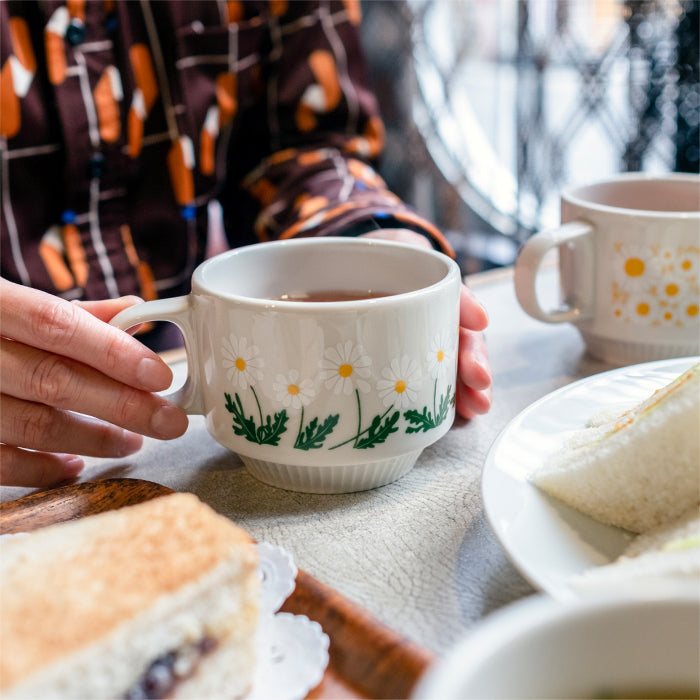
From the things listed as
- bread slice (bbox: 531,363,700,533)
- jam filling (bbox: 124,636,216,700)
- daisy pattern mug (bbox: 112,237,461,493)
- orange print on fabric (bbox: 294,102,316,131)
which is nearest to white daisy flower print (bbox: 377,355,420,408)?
daisy pattern mug (bbox: 112,237,461,493)

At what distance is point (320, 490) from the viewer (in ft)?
1.99

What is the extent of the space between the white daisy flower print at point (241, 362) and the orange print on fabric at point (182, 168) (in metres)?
0.62

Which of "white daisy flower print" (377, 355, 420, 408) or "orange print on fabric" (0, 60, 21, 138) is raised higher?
"orange print on fabric" (0, 60, 21, 138)

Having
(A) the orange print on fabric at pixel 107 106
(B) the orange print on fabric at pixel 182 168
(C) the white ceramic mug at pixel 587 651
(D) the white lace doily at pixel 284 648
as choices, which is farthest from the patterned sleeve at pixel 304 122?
(C) the white ceramic mug at pixel 587 651

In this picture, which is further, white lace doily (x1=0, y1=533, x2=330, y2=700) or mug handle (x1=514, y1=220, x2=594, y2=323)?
mug handle (x1=514, y1=220, x2=594, y2=323)

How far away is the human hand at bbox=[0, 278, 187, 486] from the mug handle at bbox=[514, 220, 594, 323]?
0.38m

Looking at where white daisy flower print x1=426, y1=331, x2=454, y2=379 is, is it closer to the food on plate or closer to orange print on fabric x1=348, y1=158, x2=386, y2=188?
the food on plate

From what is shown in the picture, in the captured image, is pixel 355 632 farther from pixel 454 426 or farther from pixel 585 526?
pixel 454 426

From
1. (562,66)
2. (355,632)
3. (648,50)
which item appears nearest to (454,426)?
(355,632)

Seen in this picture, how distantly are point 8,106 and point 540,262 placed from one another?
25.9 inches

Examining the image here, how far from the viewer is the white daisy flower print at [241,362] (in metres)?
0.55

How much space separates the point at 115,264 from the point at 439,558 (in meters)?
0.72

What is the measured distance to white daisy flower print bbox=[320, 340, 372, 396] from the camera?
539 mm

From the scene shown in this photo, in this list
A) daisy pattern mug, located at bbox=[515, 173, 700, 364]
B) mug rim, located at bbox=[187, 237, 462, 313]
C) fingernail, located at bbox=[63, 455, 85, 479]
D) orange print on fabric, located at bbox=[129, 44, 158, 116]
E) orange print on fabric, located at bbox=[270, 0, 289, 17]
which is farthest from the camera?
orange print on fabric, located at bbox=[270, 0, 289, 17]
